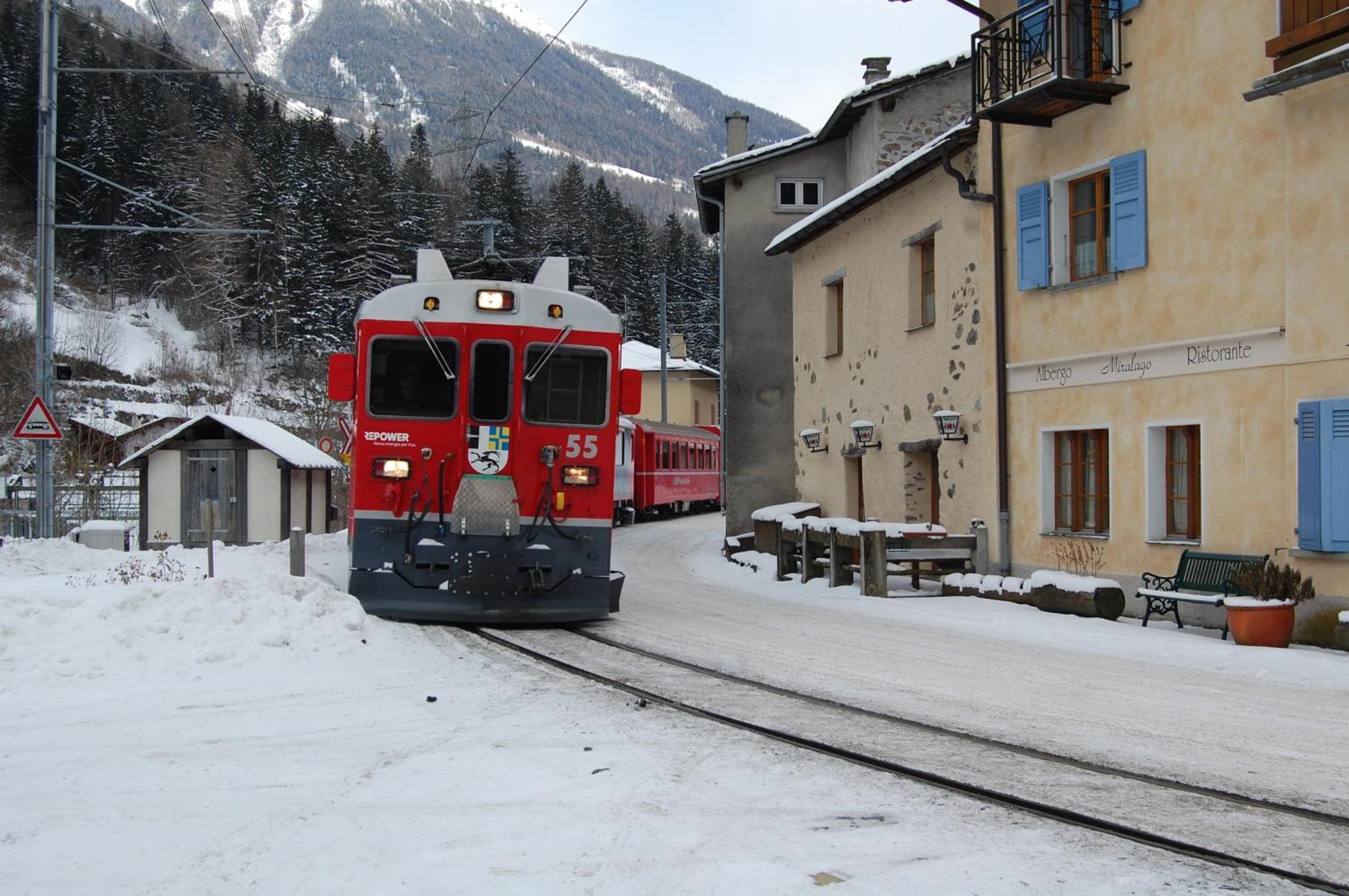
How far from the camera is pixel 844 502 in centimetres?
2167

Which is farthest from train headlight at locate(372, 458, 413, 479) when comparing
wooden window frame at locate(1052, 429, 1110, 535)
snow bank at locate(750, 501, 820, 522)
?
snow bank at locate(750, 501, 820, 522)

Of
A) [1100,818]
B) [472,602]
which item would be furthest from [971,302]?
[1100,818]

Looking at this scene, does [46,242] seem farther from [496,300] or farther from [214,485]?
[496,300]

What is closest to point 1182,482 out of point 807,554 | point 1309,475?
point 1309,475

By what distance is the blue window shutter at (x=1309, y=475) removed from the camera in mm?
11711

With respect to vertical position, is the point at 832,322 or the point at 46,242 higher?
the point at 46,242

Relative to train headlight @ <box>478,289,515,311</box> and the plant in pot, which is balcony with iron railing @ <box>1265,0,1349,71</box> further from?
train headlight @ <box>478,289,515,311</box>

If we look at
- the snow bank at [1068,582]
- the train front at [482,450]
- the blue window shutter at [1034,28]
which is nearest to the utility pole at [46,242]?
the train front at [482,450]

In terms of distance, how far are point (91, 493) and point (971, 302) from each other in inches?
838

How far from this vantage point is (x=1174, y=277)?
13.5m

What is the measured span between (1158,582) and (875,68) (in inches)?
729

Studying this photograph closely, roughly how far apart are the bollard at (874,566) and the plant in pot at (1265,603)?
4821 mm

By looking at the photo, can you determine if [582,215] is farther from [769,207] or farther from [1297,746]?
[1297,746]

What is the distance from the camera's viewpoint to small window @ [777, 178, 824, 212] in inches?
1101
